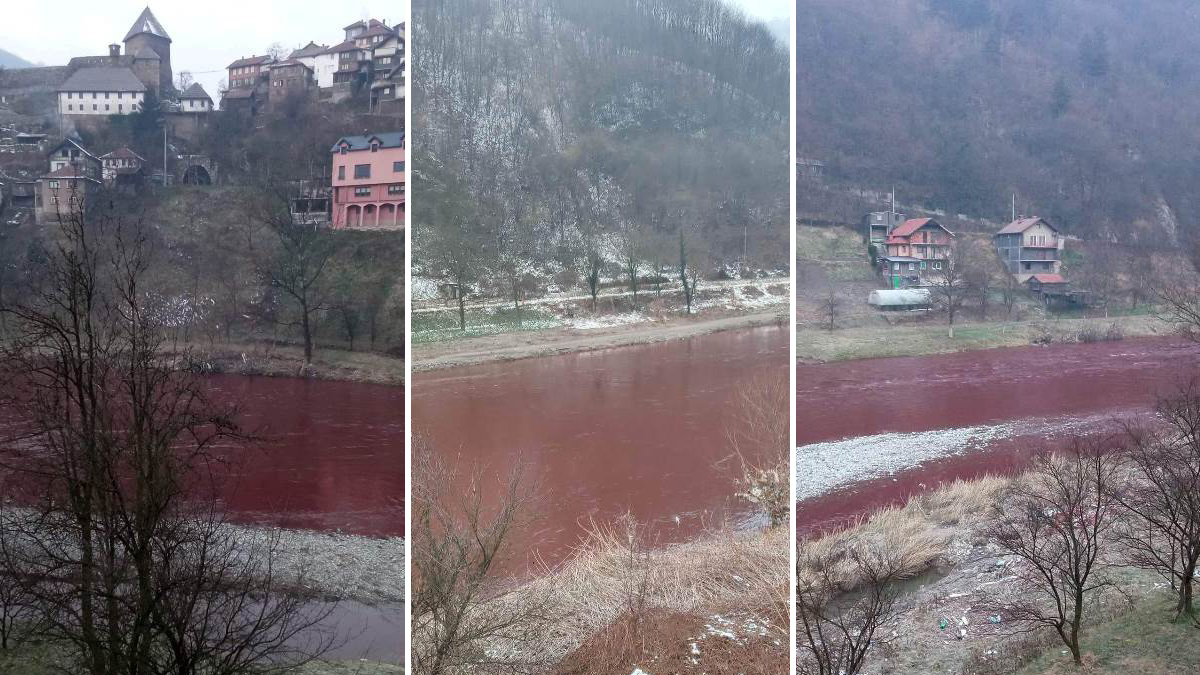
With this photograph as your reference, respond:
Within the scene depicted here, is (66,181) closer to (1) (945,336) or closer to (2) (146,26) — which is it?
(2) (146,26)

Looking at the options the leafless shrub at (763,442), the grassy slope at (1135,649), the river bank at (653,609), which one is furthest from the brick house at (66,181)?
the grassy slope at (1135,649)

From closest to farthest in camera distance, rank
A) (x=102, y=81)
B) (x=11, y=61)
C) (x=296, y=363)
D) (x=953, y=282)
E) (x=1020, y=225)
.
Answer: (x=11, y=61) < (x=102, y=81) < (x=296, y=363) < (x=953, y=282) < (x=1020, y=225)

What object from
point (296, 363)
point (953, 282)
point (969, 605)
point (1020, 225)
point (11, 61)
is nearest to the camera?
point (11, 61)

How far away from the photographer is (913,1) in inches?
176

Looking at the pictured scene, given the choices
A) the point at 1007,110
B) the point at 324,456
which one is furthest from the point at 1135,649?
the point at 324,456

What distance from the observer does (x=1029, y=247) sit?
4.45 metres

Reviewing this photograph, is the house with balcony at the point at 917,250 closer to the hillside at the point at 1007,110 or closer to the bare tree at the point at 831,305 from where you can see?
the hillside at the point at 1007,110

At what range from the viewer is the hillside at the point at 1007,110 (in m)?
4.34

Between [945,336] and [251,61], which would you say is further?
[945,336]

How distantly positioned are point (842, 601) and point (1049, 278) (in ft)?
6.96

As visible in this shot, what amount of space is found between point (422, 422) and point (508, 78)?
1744mm

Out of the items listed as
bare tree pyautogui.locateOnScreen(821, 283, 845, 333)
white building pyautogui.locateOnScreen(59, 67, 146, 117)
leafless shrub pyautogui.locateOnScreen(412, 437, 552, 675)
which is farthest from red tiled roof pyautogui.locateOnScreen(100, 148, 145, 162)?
bare tree pyautogui.locateOnScreen(821, 283, 845, 333)

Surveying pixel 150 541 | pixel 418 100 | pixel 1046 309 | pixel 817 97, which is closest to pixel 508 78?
pixel 418 100

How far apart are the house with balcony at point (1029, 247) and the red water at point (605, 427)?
150cm
